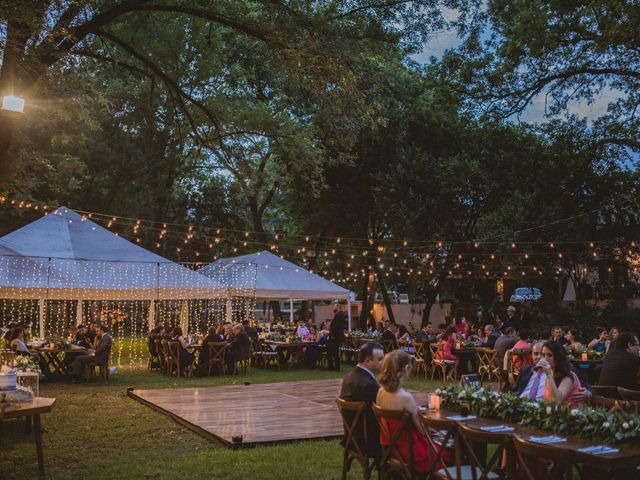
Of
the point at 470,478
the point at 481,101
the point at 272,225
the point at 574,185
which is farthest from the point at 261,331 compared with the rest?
the point at 272,225

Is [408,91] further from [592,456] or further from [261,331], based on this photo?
[592,456]

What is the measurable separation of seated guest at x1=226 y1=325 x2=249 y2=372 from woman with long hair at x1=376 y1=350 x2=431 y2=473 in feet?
32.9

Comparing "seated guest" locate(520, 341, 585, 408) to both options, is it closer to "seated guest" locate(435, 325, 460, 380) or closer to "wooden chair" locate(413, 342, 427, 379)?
"seated guest" locate(435, 325, 460, 380)

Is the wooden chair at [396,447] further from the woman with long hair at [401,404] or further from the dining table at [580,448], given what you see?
the dining table at [580,448]

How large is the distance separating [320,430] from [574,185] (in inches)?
633

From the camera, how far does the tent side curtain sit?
52.3 ft

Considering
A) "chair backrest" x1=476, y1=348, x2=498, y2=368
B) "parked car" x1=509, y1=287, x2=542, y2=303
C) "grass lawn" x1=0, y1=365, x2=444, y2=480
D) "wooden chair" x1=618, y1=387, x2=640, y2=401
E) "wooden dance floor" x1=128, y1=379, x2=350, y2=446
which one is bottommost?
"grass lawn" x1=0, y1=365, x2=444, y2=480

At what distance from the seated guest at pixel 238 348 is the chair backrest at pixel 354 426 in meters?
9.55

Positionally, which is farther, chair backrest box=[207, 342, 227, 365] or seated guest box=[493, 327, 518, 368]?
chair backrest box=[207, 342, 227, 365]

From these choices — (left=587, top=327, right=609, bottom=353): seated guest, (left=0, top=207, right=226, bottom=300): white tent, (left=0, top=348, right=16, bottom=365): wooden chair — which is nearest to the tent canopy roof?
(left=0, top=207, right=226, bottom=300): white tent

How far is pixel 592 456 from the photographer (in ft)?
12.0

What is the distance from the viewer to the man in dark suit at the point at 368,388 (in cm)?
523

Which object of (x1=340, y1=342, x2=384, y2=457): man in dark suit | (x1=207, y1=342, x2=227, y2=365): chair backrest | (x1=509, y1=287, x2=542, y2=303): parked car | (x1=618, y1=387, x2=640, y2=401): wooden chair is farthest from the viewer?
(x1=509, y1=287, x2=542, y2=303): parked car

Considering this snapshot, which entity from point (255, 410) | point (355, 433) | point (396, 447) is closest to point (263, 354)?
point (255, 410)
